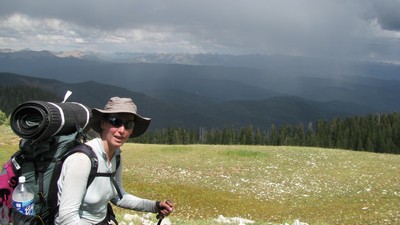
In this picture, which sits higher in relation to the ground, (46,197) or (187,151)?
(46,197)

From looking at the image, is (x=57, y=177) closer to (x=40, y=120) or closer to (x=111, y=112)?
(x=40, y=120)

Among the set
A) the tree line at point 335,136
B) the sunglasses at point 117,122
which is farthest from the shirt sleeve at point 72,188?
the tree line at point 335,136

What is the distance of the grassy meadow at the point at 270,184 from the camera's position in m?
19.2

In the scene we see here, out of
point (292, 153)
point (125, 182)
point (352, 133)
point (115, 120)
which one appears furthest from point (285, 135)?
point (115, 120)

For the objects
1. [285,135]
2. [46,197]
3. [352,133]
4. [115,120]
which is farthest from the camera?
[285,135]

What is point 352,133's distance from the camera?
121625 mm

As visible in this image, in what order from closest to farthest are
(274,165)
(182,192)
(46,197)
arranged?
(46,197) → (182,192) → (274,165)

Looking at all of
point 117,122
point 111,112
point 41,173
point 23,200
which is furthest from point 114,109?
point 23,200

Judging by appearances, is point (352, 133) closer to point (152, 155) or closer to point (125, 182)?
point (152, 155)

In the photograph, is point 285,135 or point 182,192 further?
point 285,135

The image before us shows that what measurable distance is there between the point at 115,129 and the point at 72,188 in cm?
110

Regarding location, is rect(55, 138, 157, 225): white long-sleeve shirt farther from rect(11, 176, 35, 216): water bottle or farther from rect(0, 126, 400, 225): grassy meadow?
rect(0, 126, 400, 225): grassy meadow

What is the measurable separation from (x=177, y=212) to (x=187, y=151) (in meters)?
20.6

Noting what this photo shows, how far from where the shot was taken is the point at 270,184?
2578 centimetres
